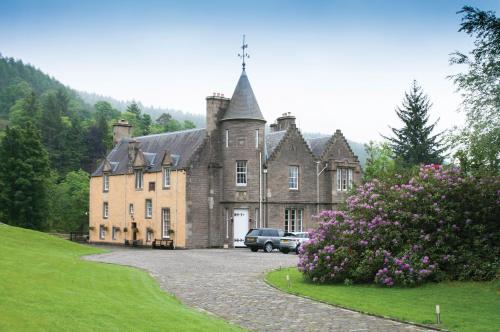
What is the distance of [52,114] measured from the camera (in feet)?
374

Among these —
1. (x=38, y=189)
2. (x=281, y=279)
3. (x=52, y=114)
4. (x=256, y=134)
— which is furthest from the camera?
(x=52, y=114)

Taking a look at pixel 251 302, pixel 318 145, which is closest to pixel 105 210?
pixel 318 145

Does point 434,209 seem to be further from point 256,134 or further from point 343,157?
point 343,157

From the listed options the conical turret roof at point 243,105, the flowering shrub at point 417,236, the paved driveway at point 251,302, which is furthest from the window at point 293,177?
Result: the flowering shrub at point 417,236

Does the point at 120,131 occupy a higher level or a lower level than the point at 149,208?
higher

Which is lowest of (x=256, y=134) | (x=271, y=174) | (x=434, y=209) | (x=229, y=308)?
(x=229, y=308)

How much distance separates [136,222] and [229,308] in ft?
119

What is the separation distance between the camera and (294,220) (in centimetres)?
4834

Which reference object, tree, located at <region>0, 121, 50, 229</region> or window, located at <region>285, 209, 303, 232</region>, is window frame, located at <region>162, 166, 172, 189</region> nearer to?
window, located at <region>285, 209, 303, 232</region>

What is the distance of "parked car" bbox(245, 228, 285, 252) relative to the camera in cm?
4062

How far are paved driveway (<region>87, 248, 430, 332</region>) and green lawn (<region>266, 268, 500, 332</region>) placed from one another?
0.66 meters

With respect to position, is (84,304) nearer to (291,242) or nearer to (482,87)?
(482,87)

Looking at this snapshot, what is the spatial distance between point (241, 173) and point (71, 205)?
115 feet

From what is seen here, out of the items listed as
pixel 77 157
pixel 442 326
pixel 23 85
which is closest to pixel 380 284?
pixel 442 326
